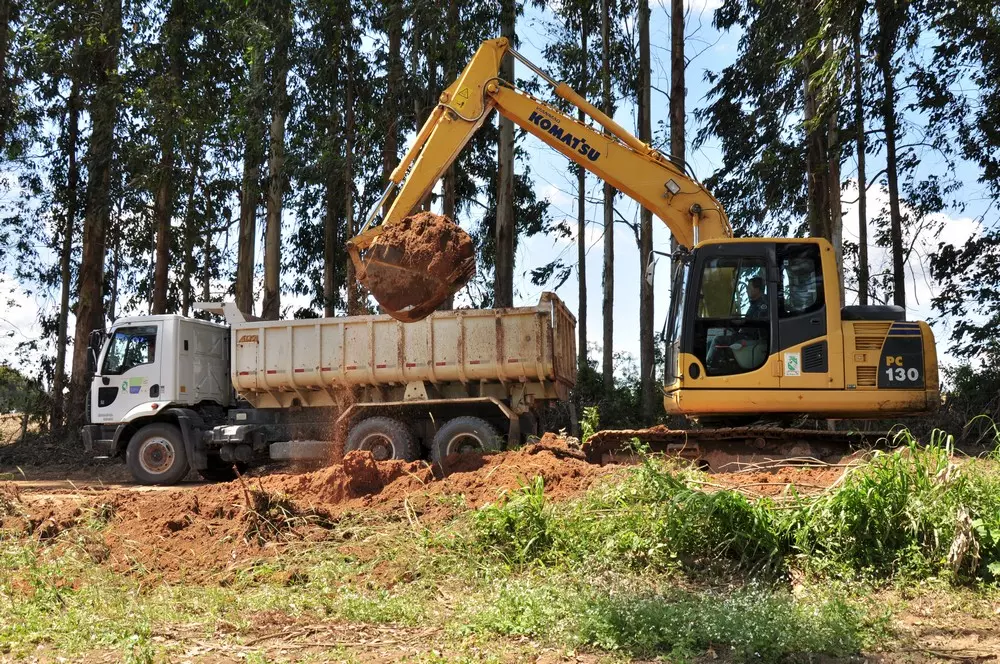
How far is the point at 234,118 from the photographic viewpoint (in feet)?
69.9

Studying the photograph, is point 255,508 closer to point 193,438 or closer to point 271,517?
point 271,517

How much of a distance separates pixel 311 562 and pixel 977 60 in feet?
61.5

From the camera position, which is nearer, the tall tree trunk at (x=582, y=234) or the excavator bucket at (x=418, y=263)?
the excavator bucket at (x=418, y=263)

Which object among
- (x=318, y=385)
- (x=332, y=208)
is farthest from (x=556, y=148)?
(x=332, y=208)

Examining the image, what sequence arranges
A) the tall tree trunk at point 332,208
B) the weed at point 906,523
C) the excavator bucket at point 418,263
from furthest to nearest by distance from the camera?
the tall tree trunk at point 332,208, the excavator bucket at point 418,263, the weed at point 906,523

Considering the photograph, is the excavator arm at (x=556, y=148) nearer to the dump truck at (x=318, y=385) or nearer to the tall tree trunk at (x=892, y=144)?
the dump truck at (x=318, y=385)

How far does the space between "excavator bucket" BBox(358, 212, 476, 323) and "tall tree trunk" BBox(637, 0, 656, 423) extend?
931 centimetres

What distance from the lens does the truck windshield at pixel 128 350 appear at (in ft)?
46.8

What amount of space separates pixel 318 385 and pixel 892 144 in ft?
45.6

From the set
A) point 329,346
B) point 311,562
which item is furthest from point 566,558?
point 329,346

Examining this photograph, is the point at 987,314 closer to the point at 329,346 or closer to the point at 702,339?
the point at 702,339

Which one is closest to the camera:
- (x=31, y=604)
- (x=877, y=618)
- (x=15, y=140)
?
(x=877, y=618)

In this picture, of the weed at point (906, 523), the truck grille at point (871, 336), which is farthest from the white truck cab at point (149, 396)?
the weed at point (906, 523)

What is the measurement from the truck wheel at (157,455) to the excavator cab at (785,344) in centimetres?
849
